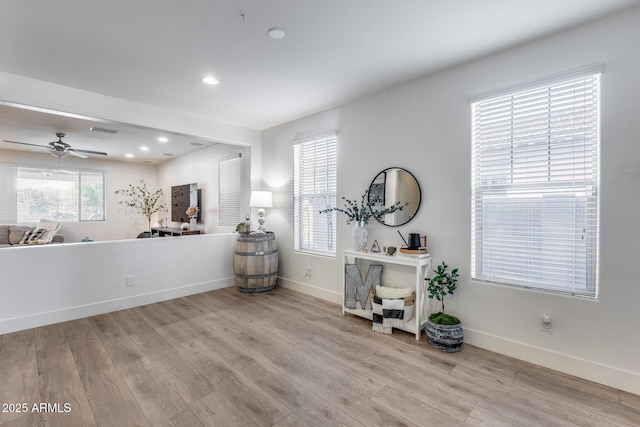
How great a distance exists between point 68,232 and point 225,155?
4.46 metres

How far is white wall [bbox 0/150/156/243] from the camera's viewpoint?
6.29m

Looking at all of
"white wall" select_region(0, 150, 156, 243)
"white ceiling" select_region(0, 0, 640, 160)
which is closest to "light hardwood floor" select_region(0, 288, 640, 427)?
"white ceiling" select_region(0, 0, 640, 160)

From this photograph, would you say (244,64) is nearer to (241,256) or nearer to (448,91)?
(448,91)

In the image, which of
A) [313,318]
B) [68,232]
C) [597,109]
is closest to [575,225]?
[597,109]

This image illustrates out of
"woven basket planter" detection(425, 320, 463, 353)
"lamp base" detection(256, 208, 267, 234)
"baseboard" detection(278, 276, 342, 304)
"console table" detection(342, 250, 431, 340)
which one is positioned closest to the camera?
"woven basket planter" detection(425, 320, 463, 353)

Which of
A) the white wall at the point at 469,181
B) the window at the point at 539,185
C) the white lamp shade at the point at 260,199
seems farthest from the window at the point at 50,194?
the window at the point at 539,185

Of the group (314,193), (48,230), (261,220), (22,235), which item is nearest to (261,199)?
(261,220)

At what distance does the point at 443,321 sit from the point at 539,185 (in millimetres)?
1351

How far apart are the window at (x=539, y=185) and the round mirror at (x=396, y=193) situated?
58 cm

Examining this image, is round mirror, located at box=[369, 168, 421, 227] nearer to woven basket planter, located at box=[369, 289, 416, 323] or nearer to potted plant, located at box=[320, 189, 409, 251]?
potted plant, located at box=[320, 189, 409, 251]

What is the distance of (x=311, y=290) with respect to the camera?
407cm

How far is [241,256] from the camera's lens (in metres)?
4.12

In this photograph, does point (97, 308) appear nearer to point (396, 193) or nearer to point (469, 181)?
point (396, 193)

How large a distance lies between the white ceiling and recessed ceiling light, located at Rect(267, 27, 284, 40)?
0.04m
